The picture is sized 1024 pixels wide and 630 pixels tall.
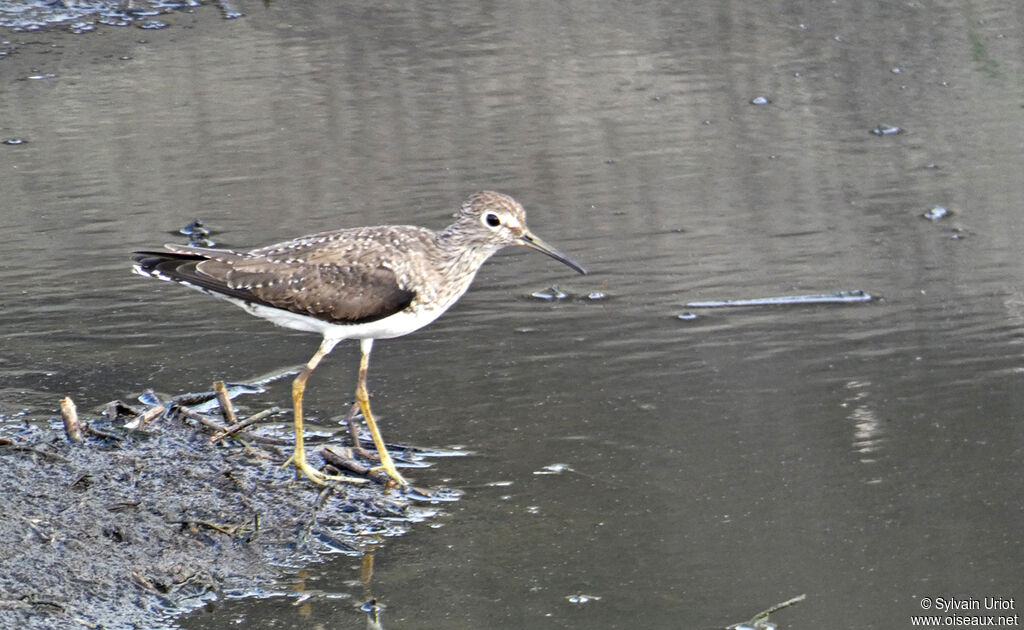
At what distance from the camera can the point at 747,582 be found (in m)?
4.73

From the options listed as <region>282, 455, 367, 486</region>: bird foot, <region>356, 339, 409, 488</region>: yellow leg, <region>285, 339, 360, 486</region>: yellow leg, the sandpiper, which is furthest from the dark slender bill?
<region>282, 455, 367, 486</region>: bird foot

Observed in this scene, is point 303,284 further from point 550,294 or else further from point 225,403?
point 550,294

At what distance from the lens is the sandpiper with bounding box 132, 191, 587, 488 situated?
563 centimetres

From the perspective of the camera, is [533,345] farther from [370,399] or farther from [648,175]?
[648,175]

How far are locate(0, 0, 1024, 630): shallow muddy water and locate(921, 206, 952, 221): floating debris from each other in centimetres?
7

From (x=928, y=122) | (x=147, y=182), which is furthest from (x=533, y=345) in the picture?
(x=928, y=122)

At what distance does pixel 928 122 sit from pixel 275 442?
235 inches

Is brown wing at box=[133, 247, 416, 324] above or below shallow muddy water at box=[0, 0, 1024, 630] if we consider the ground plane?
above

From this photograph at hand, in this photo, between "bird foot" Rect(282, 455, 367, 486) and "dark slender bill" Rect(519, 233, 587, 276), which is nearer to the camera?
"bird foot" Rect(282, 455, 367, 486)

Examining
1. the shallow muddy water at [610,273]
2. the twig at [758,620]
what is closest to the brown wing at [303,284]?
the shallow muddy water at [610,273]

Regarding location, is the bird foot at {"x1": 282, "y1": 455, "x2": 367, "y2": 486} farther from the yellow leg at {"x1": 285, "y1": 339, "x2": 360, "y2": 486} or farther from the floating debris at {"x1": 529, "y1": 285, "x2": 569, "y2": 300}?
the floating debris at {"x1": 529, "y1": 285, "x2": 569, "y2": 300}

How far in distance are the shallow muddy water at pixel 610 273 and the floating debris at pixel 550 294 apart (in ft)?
0.24

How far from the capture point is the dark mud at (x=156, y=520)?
4578mm

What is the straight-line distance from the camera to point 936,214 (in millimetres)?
8250
